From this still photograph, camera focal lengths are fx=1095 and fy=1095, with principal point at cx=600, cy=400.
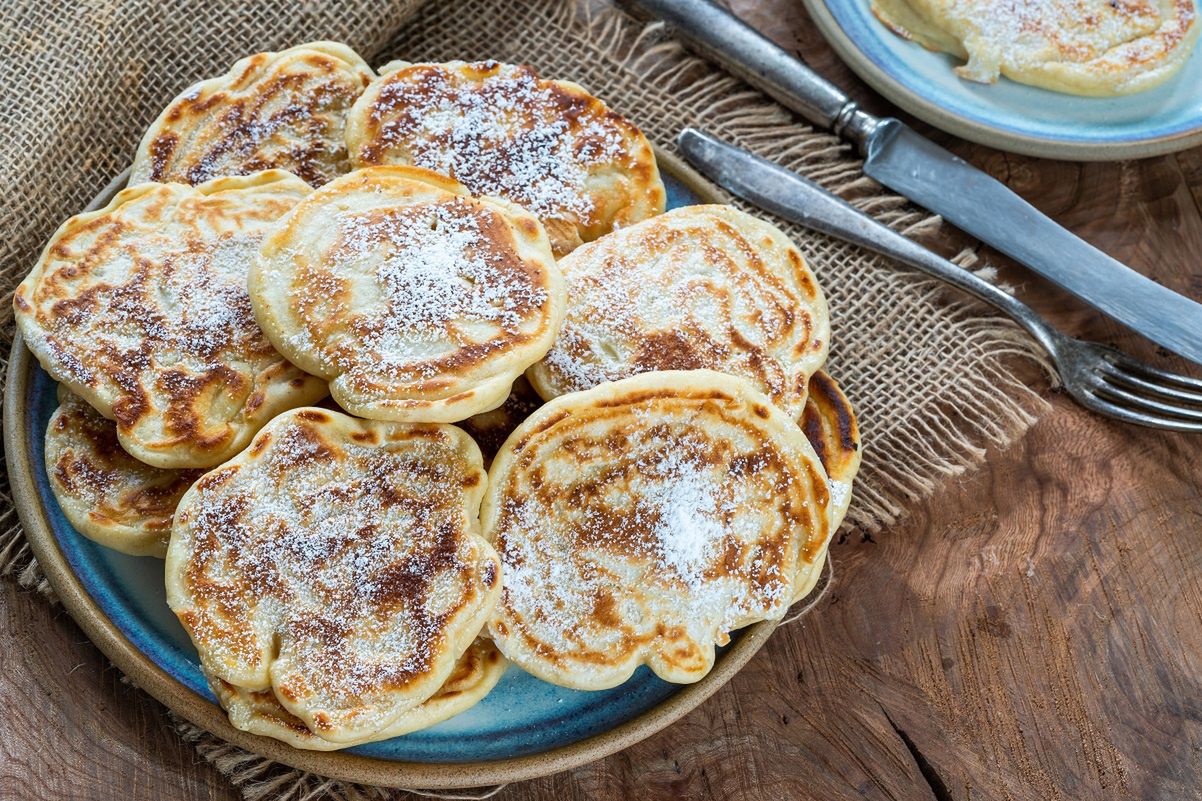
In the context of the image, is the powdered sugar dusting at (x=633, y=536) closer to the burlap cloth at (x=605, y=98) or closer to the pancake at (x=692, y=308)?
the pancake at (x=692, y=308)

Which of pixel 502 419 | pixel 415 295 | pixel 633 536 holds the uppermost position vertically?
pixel 415 295

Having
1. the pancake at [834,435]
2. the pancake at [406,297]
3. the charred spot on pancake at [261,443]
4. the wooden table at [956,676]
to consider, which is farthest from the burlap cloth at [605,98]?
the pancake at [406,297]

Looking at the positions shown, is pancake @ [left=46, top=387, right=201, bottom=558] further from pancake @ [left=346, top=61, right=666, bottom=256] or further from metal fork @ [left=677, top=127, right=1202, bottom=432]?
metal fork @ [left=677, top=127, right=1202, bottom=432]

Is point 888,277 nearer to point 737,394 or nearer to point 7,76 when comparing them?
point 737,394

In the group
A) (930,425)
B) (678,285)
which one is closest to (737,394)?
(678,285)

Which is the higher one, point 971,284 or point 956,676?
point 971,284

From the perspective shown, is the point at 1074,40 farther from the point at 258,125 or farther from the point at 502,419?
the point at 258,125

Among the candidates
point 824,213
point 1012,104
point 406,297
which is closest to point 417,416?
point 406,297
